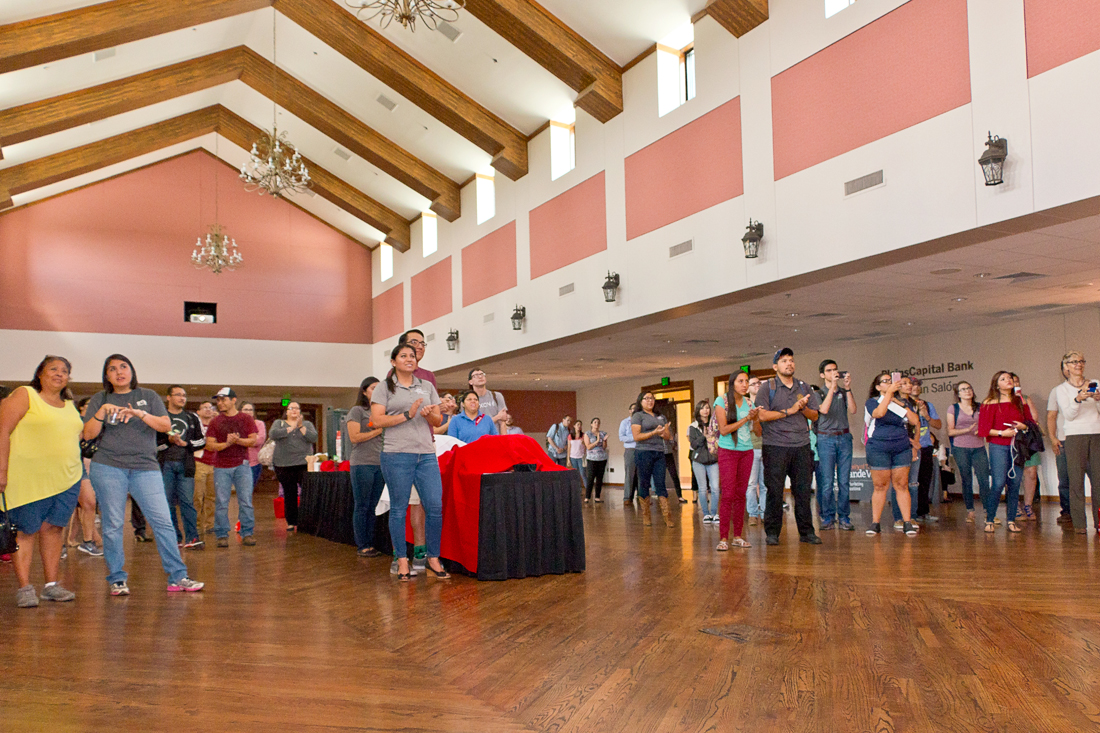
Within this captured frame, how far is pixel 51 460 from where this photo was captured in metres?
4.39

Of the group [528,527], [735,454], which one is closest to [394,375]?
[528,527]

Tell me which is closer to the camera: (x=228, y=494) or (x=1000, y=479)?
(x=1000, y=479)

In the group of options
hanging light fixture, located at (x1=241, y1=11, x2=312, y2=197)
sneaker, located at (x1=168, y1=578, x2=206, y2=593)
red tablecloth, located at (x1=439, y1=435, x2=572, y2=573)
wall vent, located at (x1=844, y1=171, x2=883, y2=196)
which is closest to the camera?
sneaker, located at (x1=168, y1=578, x2=206, y2=593)

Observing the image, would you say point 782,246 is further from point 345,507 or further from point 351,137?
point 351,137

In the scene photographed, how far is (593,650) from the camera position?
3188 millimetres

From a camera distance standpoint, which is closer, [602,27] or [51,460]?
[51,460]

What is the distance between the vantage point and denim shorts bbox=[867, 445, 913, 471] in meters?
6.53

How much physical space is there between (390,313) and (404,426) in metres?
15.2

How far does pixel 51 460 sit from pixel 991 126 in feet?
23.8

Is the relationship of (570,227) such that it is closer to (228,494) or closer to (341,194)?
(228,494)

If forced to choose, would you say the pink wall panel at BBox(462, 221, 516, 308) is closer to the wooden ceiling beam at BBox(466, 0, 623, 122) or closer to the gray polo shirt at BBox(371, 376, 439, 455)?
the wooden ceiling beam at BBox(466, 0, 623, 122)

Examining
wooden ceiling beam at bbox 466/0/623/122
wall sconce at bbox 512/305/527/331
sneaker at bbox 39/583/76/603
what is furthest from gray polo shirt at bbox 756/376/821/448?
wall sconce at bbox 512/305/527/331

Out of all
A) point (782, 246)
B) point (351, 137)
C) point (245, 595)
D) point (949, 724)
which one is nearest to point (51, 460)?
point (245, 595)

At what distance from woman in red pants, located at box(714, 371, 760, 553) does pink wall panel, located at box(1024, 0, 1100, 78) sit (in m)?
3.42
